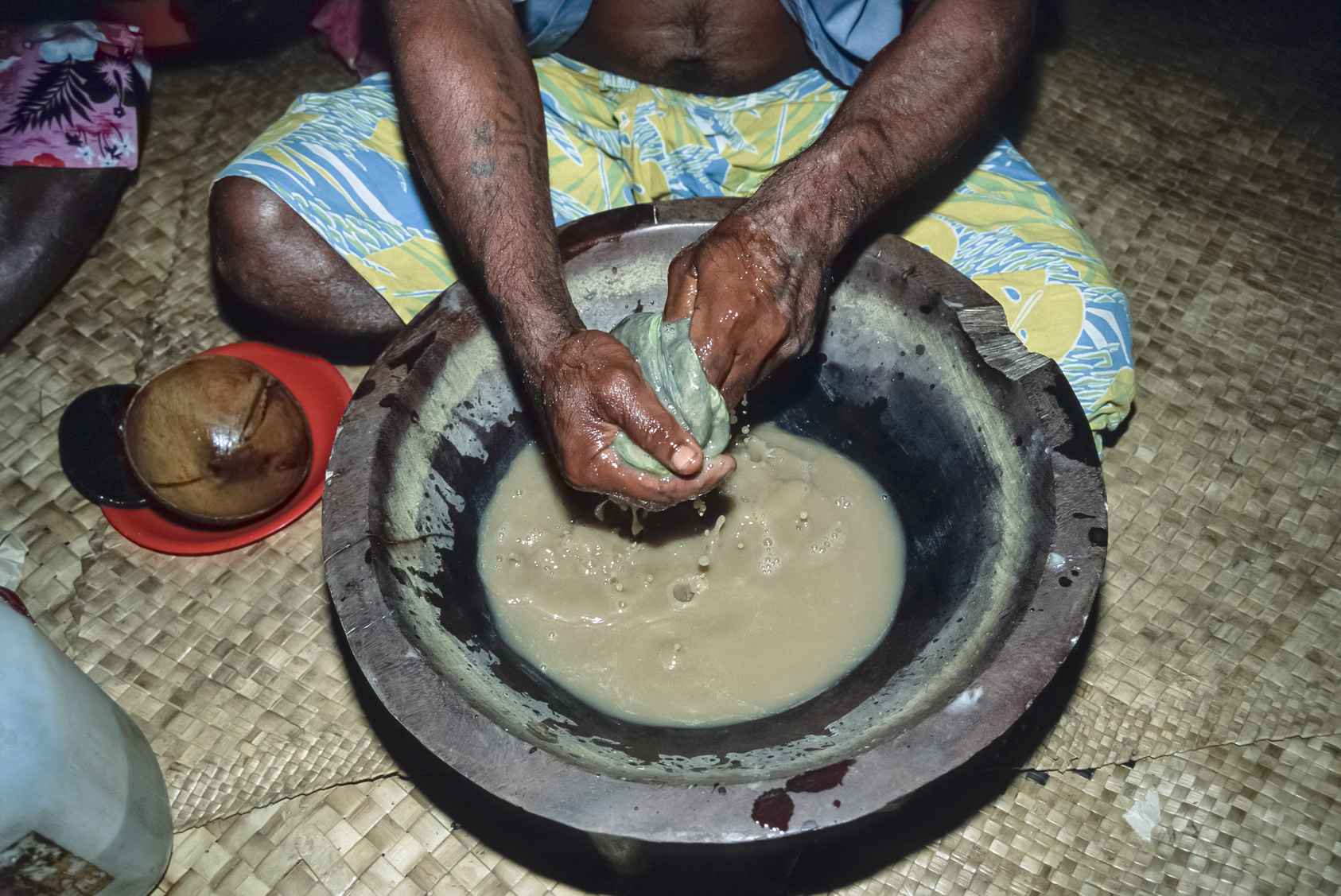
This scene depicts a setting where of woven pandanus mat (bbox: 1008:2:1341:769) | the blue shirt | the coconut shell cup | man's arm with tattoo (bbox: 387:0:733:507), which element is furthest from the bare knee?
woven pandanus mat (bbox: 1008:2:1341:769)

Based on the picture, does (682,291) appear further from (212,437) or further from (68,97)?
(68,97)

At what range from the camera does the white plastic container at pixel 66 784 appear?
4.81 ft

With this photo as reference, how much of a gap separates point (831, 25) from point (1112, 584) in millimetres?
1436

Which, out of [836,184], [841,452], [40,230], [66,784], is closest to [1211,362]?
[841,452]

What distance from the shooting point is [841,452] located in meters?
1.91

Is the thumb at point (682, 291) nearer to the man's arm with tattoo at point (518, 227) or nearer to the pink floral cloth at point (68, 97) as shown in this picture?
the man's arm with tattoo at point (518, 227)

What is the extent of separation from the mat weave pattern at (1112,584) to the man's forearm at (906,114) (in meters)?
1.01

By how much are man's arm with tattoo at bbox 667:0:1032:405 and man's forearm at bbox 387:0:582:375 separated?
254mm

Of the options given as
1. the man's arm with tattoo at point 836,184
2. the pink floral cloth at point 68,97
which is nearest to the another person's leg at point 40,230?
the pink floral cloth at point 68,97

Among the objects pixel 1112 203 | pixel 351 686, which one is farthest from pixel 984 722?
pixel 1112 203

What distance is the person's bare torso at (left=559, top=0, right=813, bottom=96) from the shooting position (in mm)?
2123

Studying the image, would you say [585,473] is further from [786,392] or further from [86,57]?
[86,57]

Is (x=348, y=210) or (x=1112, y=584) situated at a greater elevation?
(x=348, y=210)

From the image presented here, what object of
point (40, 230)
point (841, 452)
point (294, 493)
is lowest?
point (294, 493)
